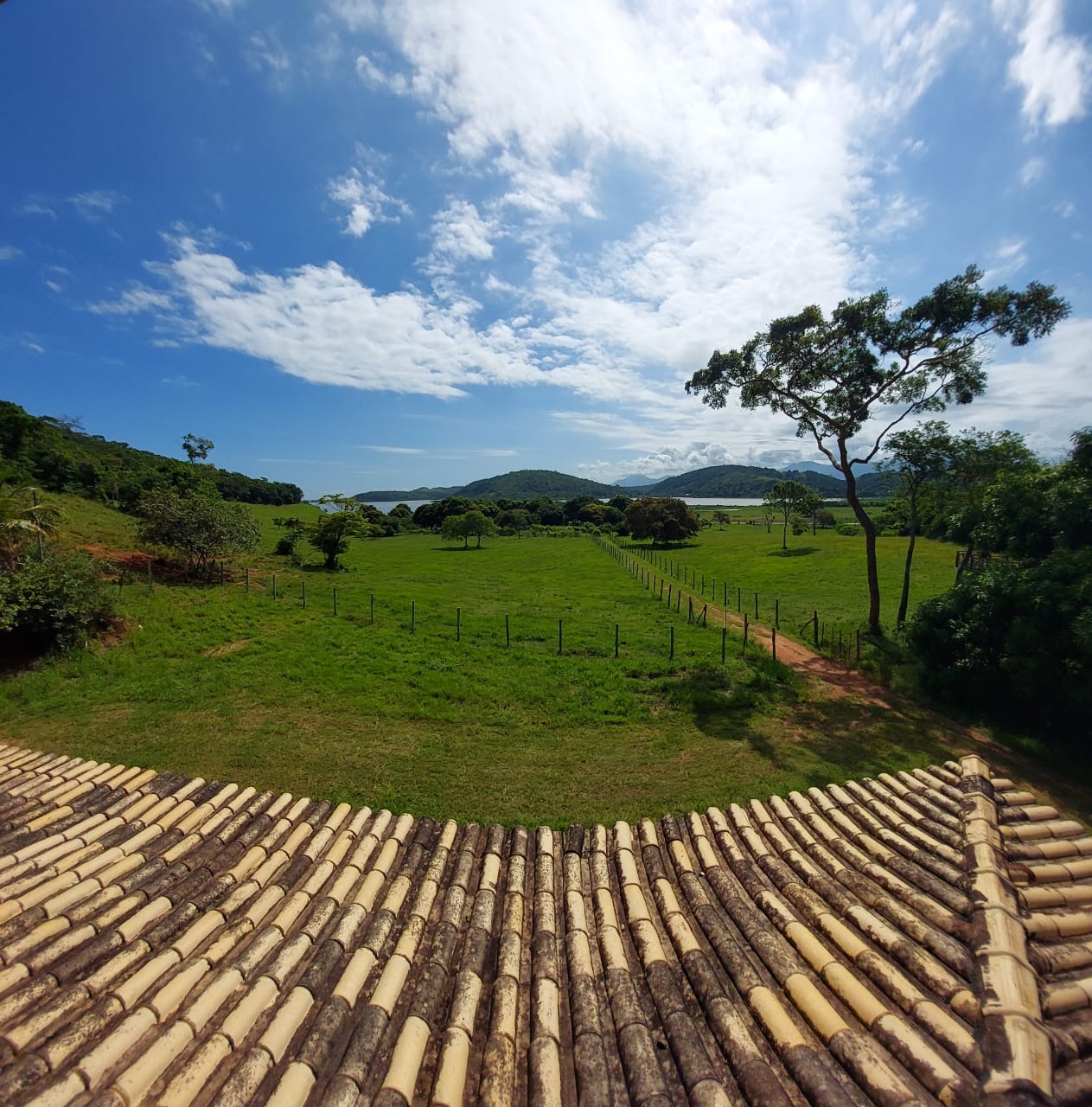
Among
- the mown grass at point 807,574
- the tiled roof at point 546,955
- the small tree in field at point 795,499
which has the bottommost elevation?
the mown grass at point 807,574

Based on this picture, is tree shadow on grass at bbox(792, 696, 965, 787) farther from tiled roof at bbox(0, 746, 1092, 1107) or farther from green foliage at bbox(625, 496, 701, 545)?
green foliage at bbox(625, 496, 701, 545)

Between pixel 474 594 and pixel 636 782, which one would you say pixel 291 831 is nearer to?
pixel 636 782

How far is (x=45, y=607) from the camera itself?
14.1 metres

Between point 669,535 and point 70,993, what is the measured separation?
58.7m

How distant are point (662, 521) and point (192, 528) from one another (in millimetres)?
46403

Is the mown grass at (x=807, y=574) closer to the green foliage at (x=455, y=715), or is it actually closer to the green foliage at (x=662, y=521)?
the green foliage at (x=662, y=521)

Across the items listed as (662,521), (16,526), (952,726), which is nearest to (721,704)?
(952,726)

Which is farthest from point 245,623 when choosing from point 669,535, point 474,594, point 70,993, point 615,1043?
point 669,535

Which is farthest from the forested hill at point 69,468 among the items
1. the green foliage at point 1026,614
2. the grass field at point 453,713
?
the green foliage at point 1026,614

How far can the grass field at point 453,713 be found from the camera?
8.94 m

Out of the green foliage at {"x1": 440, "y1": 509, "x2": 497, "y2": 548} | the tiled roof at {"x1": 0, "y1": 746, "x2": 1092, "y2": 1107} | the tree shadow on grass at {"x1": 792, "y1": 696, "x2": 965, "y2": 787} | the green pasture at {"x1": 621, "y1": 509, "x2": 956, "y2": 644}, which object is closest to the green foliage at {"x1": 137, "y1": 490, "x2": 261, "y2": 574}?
the tiled roof at {"x1": 0, "y1": 746, "x2": 1092, "y2": 1107}

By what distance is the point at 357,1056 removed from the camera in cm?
234

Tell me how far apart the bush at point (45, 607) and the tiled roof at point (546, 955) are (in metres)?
12.7

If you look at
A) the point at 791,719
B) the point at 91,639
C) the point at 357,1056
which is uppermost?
the point at 357,1056
